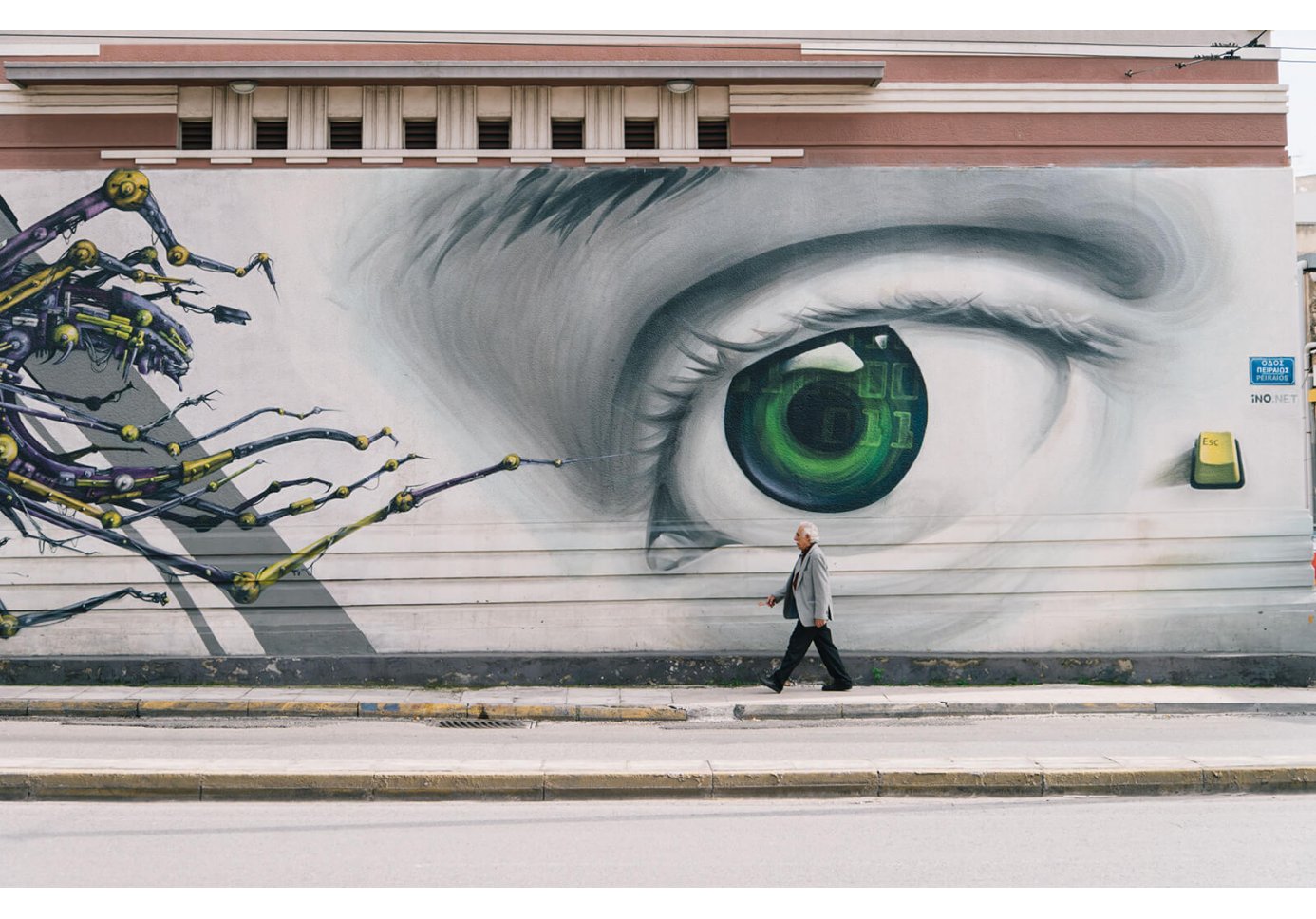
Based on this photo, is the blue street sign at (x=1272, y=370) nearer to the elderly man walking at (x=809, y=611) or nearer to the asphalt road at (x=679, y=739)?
the asphalt road at (x=679, y=739)

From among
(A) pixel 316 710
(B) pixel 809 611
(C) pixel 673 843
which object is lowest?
(A) pixel 316 710

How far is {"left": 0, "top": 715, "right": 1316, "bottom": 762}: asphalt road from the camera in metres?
9.46

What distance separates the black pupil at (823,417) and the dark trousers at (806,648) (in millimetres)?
1896

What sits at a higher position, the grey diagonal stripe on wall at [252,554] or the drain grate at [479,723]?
the grey diagonal stripe on wall at [252,554]

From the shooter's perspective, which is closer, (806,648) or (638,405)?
(806,648)

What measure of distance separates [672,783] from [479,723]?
311 cm

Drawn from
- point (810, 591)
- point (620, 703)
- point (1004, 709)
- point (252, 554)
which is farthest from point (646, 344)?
point (1004, 709)

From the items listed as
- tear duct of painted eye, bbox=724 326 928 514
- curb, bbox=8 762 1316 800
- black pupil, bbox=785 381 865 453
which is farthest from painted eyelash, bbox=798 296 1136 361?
curb, bbox=8 762 1316 800

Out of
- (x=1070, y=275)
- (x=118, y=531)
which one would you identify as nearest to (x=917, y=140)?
(x=1070, y=275)

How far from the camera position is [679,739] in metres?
10.3

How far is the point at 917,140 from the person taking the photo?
1284 centimetres

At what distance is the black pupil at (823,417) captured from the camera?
1271 centimetres

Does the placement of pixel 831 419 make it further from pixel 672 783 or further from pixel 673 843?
pixel 673 843

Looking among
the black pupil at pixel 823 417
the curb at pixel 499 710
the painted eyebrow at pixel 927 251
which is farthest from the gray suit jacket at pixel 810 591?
the painted eyebrow at pixel 927 251
